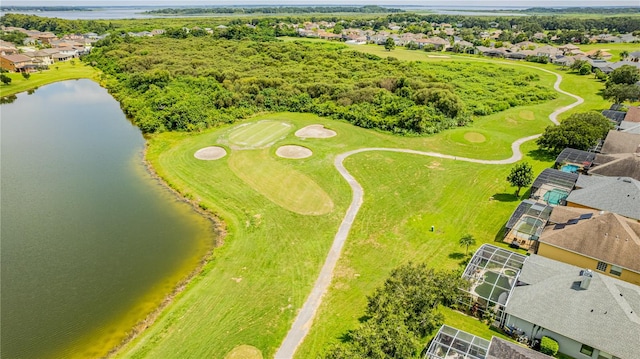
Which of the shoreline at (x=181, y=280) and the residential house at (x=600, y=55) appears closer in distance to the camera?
the shoreline at (x=181, y=280)

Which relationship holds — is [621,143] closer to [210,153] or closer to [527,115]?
[527,115]

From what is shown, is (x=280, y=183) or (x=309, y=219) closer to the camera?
(x=309, y=219)

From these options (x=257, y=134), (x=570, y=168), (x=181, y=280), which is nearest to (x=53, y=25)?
(x=257, y=134)

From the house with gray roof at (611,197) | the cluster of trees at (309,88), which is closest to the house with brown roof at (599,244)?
the house with gray roof at (611,197)

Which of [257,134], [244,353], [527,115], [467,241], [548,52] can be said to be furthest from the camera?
[548,52]

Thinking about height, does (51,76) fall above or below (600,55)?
below

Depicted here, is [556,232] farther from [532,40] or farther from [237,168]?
[532,40]

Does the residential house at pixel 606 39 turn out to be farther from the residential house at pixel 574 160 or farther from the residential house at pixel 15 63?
the residential house at pixel 15 63

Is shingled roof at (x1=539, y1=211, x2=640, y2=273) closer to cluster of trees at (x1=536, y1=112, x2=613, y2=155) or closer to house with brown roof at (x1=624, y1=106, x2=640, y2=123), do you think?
cluster of trees at (x1=536, y1=112, x2=613, y2=155)
